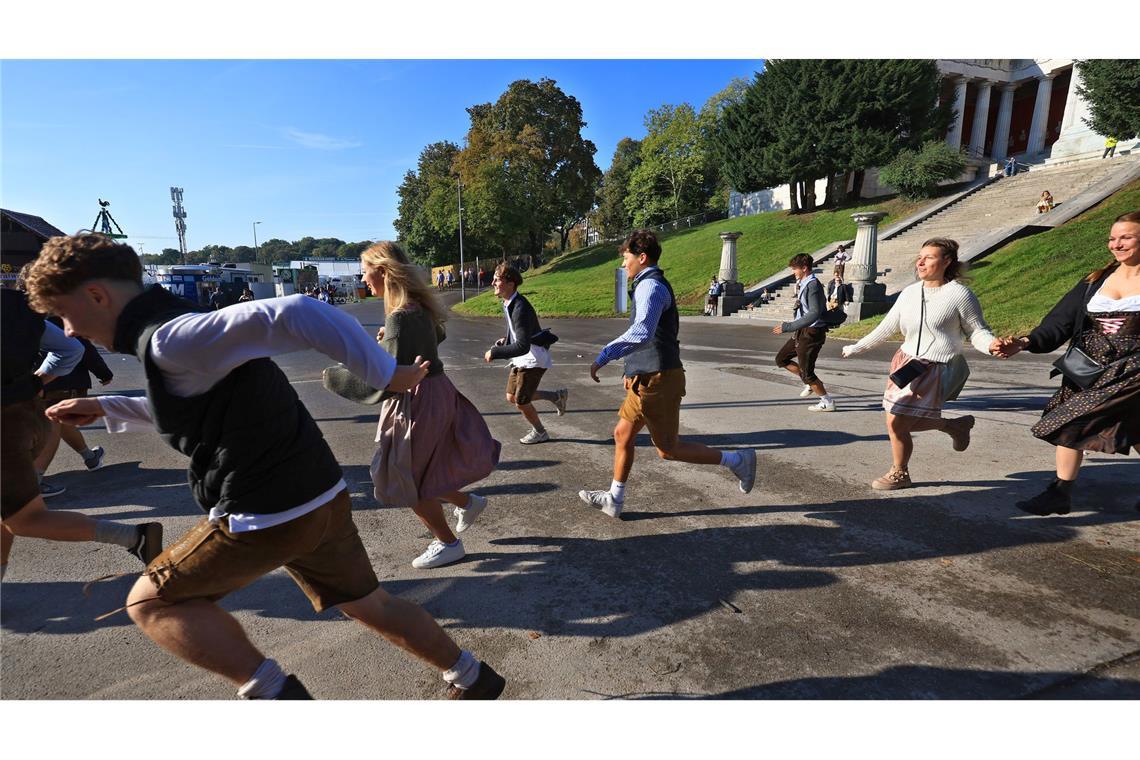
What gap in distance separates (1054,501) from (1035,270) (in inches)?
561

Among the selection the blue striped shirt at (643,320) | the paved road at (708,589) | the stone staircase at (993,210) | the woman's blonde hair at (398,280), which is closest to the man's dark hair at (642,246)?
the blue striped shirt at (643,320)

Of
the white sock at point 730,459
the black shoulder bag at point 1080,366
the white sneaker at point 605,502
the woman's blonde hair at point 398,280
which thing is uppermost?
the woman's blonde hair at point 398,280

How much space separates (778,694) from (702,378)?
24.6ft

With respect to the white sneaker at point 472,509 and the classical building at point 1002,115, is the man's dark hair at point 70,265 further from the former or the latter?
the classical building at point 1002,115

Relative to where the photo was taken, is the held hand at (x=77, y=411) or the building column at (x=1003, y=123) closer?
the held hand at (x=77, y=411)

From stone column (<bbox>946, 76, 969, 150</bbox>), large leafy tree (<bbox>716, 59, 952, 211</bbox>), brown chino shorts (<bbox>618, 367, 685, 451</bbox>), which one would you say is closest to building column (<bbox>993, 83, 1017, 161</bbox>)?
stone column (<bbox>946, 76, 969, 150</bbox>)

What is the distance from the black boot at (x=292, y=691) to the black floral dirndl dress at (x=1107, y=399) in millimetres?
4330

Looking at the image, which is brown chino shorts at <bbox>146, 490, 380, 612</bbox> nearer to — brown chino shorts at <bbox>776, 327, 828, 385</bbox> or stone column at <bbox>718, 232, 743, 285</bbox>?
brown chino shorts at <bbox>776, 327, 828, 385</bbox>

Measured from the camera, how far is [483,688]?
2.20 metres

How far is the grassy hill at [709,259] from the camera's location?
2648 centimetres

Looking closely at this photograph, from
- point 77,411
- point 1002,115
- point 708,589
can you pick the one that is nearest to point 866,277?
point 708,589

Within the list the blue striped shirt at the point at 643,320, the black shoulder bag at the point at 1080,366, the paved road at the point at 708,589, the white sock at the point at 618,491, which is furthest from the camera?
the white sock at the point at 618,491

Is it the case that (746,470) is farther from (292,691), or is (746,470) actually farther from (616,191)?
(616,191)

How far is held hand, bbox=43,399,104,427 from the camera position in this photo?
208cm
